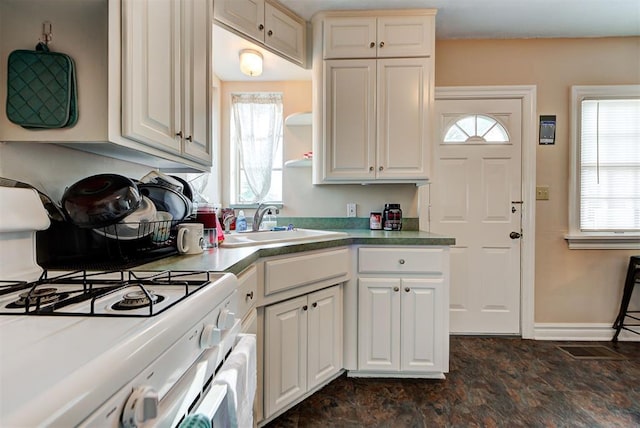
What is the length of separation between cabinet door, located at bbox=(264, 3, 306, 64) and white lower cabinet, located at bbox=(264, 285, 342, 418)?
1603 mm

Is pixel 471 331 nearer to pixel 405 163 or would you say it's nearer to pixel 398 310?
pixel 398 310

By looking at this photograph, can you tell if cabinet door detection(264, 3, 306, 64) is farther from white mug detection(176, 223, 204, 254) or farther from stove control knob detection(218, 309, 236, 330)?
stove control knob detection(218, 309, 236, 330)

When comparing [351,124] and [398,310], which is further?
[351,124]

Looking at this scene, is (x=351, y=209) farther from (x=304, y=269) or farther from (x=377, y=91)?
(x=304, y=269)

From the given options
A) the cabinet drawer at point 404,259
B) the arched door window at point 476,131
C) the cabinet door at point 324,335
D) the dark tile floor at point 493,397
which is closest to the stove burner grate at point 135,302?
the cabinet door at point 324,335

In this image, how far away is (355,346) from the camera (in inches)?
74.6

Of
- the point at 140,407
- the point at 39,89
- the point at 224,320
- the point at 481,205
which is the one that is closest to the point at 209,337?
the point at 224,320

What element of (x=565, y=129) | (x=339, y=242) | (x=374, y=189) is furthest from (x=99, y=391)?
(x=565, y=129)

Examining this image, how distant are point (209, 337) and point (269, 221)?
174 centimetres

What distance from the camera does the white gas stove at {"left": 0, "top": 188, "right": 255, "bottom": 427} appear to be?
34 cm

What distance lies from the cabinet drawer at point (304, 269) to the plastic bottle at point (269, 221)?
728 mm

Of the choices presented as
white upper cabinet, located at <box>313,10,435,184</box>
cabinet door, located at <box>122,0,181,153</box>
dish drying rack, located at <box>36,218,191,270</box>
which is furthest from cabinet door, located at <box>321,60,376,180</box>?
dish drying rack, located at <box>36,218,191,270</box>

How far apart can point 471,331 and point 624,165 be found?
1.85 m

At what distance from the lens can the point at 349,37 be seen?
218cm
